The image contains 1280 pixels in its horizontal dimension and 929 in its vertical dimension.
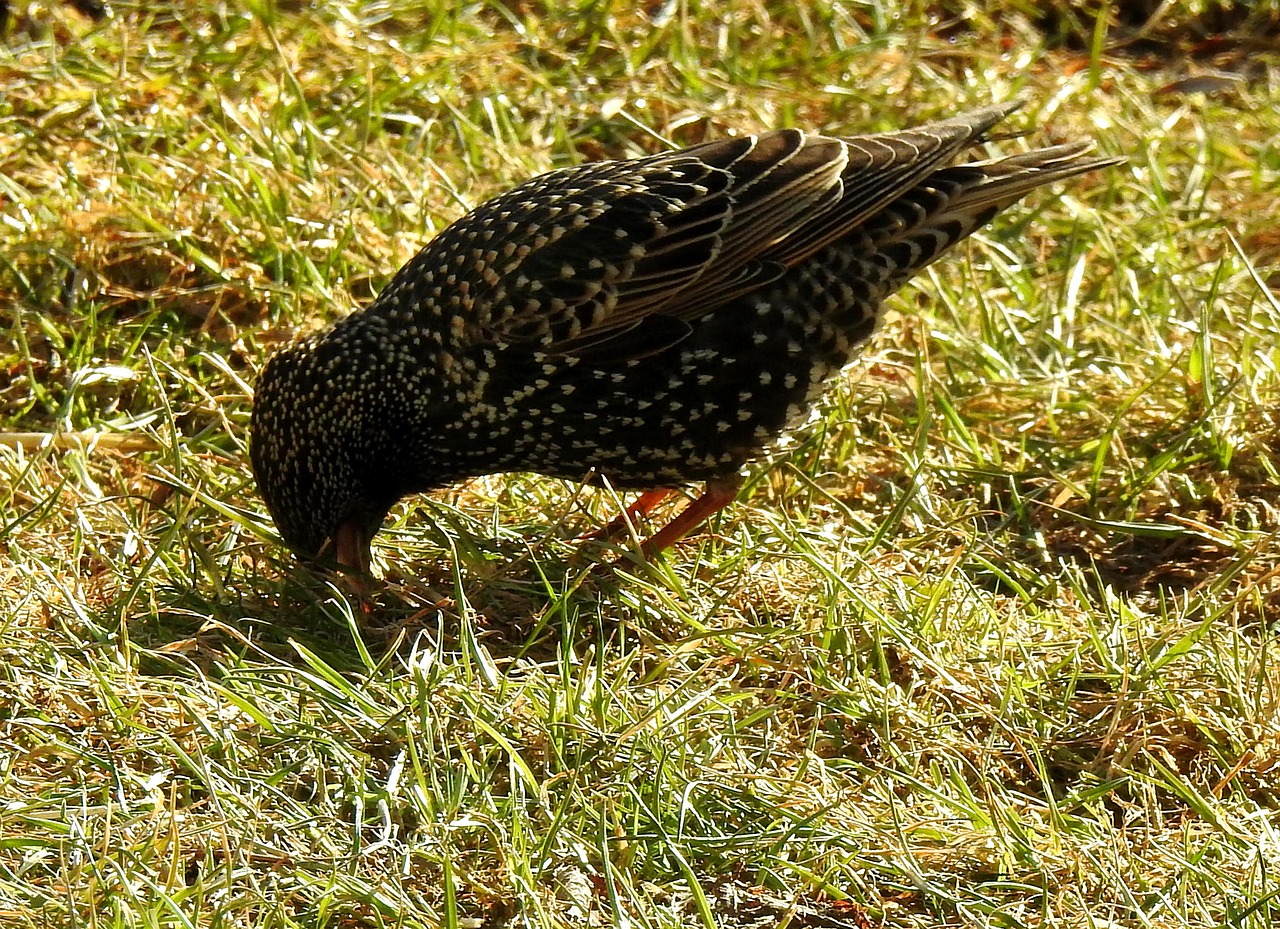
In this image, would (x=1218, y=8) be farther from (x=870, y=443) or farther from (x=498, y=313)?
(x=498, y=313)

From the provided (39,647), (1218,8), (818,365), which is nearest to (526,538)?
(818,365)

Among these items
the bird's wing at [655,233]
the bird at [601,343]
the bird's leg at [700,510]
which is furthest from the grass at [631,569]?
the bird's wing at [655,233]

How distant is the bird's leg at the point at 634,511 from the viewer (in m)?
4.57

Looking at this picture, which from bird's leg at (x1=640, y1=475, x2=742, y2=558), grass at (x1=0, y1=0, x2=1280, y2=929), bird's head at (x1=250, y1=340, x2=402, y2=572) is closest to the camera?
grass at (x1=0, y1=0, x2=1280, y2=929)

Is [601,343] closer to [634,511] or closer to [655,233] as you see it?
[655,233]

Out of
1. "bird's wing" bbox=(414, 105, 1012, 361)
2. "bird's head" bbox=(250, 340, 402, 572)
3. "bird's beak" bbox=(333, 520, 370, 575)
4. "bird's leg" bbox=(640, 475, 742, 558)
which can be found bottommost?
"bird's leg" bbox=(640, 475, 742, 558)

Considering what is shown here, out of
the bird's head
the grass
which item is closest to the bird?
the bird's head

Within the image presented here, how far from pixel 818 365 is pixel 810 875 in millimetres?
1619

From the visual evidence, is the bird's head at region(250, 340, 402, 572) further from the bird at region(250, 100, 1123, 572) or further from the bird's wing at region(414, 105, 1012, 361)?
the bird's wing at region(414, 105, 1012, 361)

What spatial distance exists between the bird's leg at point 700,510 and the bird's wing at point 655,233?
0.48 m

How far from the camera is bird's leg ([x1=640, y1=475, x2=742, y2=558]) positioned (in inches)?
177

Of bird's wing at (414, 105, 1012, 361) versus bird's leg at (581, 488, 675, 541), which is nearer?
bird's wing at (414, 105, 1012, 361)

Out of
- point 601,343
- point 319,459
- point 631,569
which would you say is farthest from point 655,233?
point 319,459

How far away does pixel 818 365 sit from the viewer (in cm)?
450
